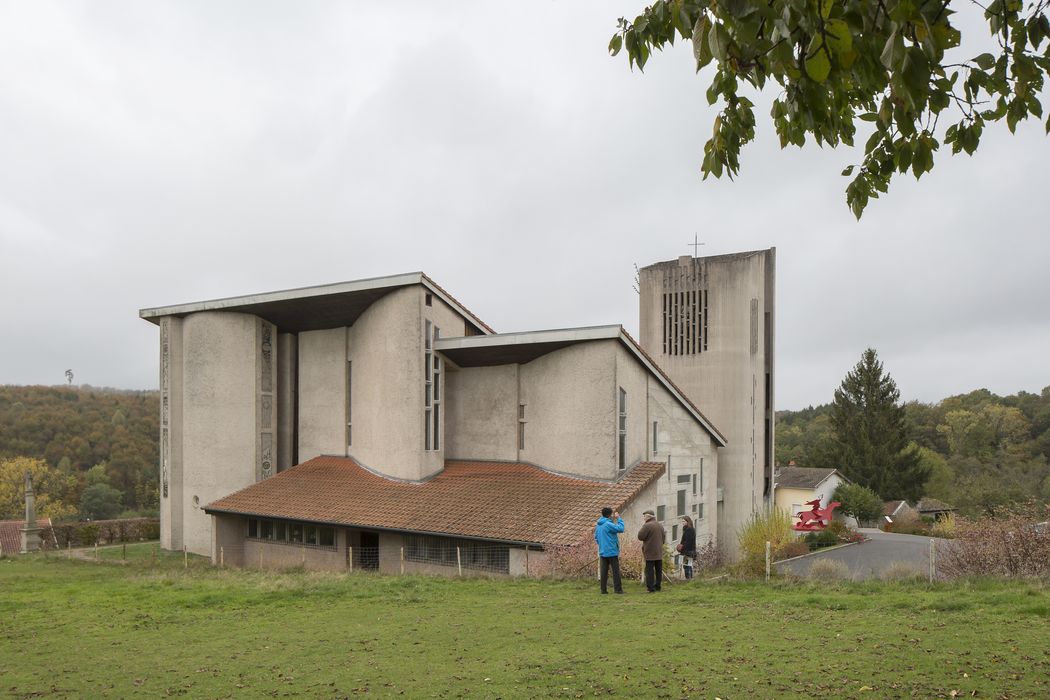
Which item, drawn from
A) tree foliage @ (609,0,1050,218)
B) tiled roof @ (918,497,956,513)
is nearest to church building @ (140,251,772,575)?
tree foliage @ (609,0,1050,218)

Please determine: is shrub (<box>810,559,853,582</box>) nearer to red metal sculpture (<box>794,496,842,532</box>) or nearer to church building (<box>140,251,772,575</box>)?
church building (<box>140,251,772,575</box>)

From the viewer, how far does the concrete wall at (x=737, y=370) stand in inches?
1218

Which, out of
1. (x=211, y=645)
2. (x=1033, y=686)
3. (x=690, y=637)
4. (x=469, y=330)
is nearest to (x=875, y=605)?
(x=690, y=637)

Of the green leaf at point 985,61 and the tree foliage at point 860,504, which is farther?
the tree foliage at point 860,504

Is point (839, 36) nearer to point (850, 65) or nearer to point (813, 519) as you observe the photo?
point (850, 65)

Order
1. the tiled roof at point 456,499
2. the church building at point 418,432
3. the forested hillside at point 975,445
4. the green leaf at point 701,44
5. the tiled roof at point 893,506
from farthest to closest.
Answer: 1. the forested hillside at point 975,445
2. the tiled roof at point 893,506
3. the church building at point 418,432
4. the tiled roof at point 456,499
5. the green leaf at point 701,44

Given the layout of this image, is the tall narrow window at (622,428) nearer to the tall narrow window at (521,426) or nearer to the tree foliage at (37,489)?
the tall narrow window at (521,426)

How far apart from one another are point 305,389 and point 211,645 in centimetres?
2035

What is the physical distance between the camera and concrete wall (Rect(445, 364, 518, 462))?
25562 mm

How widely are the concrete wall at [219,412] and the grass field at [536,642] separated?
47.8 ft

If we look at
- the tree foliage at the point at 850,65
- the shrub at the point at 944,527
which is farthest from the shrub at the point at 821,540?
the tree foliage at the point at 850,65

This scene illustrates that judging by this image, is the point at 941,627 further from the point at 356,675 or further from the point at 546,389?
the point at 546,389

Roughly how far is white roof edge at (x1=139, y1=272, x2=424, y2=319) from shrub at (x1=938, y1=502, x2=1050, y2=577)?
676 inches

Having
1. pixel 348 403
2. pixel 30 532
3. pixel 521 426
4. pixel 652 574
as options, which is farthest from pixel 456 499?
pixel 30 532
